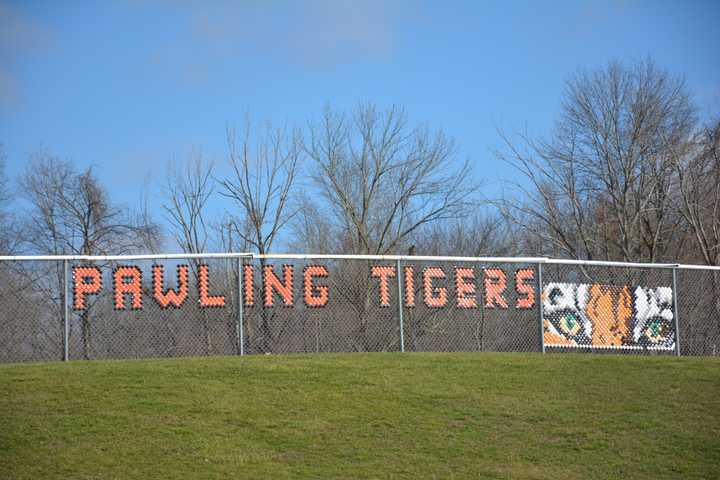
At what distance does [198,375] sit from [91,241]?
39.3ft

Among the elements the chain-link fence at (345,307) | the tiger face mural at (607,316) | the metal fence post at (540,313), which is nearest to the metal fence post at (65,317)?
the chain-link fence at (345,307)

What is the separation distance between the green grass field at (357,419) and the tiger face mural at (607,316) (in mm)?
1360

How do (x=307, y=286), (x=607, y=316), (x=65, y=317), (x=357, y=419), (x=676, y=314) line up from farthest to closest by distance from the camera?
(x=676, y=314) → (x=607, y=316) → (x=307, y=286) → (x=65, y=317) → (x=357, y=419)

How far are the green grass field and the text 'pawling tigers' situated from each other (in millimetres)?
1011

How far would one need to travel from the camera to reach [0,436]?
10383mm

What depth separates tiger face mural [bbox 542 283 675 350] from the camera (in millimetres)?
15742

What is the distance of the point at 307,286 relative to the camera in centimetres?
1480

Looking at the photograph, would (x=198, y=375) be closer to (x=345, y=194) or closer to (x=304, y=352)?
(x=304, y=352)

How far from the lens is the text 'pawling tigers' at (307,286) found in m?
13.8

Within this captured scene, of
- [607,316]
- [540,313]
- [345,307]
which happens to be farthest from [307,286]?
[607,316]

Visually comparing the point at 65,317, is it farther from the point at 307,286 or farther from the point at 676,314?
the point at 676,314

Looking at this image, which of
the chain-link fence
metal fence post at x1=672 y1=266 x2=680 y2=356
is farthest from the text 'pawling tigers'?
metal fence post at x1=672 y1=266 x2=680 y2=356

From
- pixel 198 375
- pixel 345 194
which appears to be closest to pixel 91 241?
pixel 345 194

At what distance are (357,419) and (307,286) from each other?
389cm
